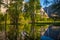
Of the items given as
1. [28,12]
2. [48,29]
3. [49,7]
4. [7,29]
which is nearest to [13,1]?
Result: [28,12]

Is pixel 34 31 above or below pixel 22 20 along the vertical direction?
below

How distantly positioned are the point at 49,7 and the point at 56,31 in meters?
0.35

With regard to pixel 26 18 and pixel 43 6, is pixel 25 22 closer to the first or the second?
pixel 26 18

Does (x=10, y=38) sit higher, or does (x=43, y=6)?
(x=43, y=6)

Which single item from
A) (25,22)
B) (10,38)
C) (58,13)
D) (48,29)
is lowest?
(10,38)

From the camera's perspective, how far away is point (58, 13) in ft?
5.36

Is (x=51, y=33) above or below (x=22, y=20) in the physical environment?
below

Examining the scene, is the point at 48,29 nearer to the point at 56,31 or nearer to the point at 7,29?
the point at 56,31

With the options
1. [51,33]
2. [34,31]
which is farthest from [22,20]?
[51,33]

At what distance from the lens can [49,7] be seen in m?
1.64

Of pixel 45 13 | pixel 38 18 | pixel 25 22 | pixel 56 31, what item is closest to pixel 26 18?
pixel 25 22

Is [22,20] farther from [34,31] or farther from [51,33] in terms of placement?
[51,33]

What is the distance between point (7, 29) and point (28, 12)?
387 millimetres

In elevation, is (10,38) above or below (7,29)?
below
